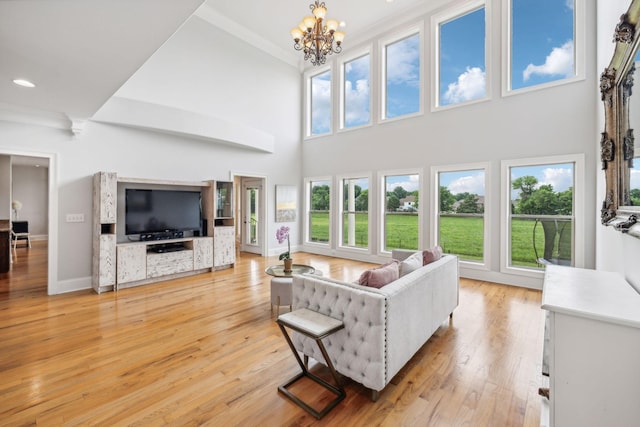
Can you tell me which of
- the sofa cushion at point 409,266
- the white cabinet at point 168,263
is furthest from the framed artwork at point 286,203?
the sofa cushion at point 409,266

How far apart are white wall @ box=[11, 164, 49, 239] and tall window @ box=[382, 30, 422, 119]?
485 inches

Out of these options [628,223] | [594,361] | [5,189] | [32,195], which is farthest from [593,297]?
[32,195]

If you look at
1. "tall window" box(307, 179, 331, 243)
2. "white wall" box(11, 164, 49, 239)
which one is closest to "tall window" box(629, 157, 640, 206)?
"tall window" box(307, 179, 331, 243)

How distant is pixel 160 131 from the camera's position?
5.37 meters

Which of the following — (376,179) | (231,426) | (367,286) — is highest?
(376,179)

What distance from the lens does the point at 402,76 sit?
257 inches

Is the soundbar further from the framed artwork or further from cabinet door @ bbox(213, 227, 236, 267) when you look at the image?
the framed artwork

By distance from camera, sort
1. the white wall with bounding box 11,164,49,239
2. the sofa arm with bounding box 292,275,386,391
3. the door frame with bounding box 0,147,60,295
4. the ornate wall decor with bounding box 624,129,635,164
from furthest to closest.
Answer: the white wall with bounding box 11,164,49,239, the door frame with bounding box 0,147,60,295, the sofa arm with bounding box 292,275,386,391, the ornate wall decor with bounding box 624,129,635,164

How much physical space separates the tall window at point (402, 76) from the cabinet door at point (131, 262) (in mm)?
5884

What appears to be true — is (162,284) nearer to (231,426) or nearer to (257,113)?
(231,426)

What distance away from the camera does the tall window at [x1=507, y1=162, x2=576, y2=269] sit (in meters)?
4.51

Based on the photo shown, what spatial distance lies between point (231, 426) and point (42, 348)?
2385 millimetres

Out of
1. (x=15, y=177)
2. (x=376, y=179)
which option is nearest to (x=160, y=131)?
(x=376, y=179)

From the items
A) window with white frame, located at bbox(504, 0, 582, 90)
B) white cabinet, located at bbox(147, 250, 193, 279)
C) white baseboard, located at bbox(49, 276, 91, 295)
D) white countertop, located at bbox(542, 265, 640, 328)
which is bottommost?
white baseboard, located at bbox(49, 276, 91, 295)
